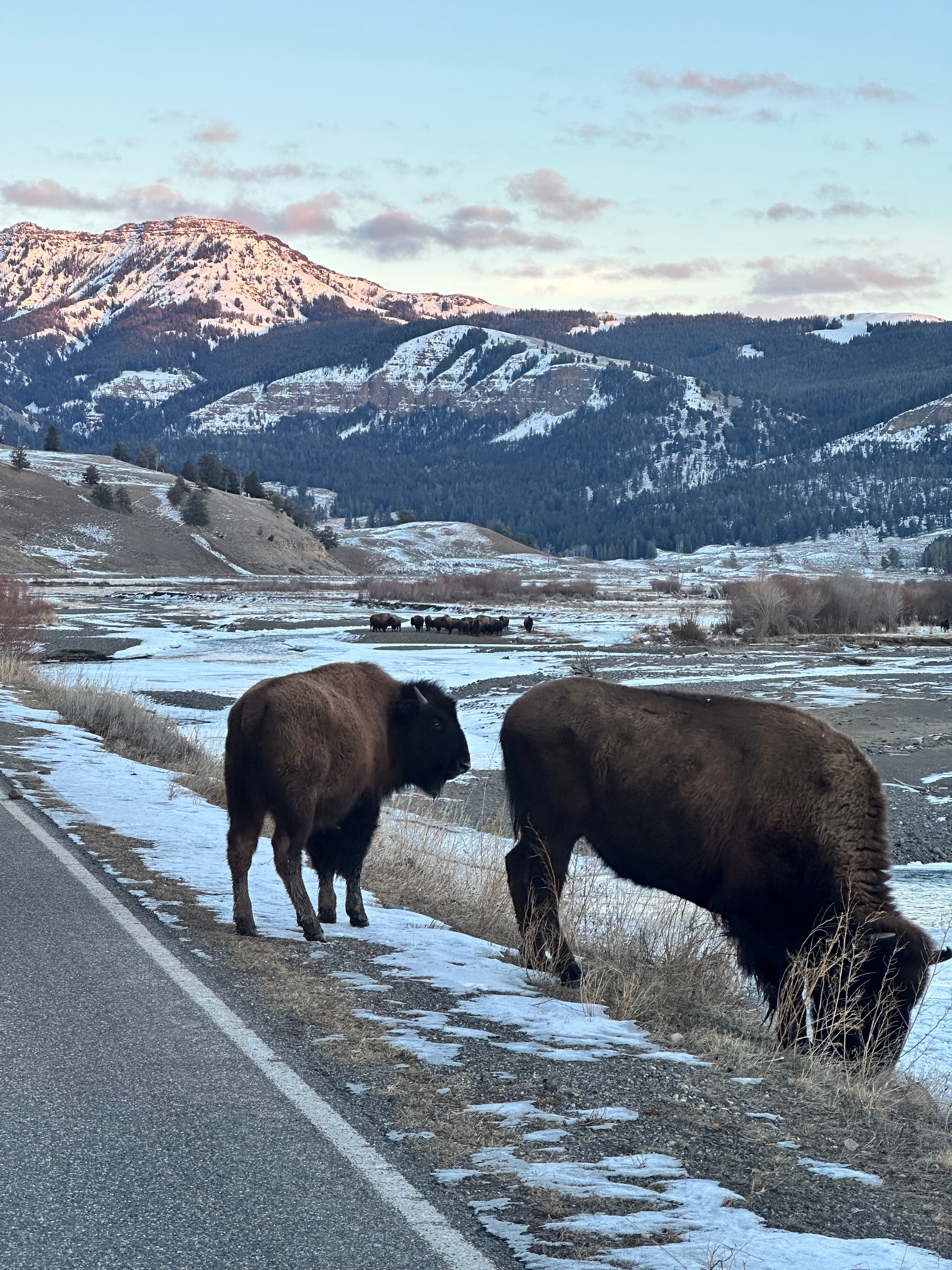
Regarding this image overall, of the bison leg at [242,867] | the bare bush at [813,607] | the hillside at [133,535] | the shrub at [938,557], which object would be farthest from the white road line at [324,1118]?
the shrub at [938,557]

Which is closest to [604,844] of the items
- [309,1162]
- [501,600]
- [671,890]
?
[671,890]

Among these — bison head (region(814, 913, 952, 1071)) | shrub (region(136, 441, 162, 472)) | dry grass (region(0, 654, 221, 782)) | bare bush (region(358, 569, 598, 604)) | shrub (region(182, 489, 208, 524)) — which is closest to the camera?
bison head (region(814, 913, 952, 1071))

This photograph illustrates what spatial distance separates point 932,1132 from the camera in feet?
15.2

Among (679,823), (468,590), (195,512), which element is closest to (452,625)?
(468,590)

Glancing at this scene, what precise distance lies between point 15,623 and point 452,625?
2240 cm

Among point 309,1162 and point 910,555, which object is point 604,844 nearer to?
point 309,1162

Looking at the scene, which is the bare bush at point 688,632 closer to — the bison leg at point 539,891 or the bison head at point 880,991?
the bison leg at point 539,891

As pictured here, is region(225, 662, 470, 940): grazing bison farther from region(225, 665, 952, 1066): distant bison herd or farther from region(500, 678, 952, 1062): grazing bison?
region(500, 678, 952, 1062): grazing bison

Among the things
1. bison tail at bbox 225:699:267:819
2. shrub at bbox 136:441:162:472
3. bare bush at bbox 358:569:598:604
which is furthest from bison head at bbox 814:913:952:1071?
shrub at bbox 136:441:162:472

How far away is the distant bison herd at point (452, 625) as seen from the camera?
48.7 metres

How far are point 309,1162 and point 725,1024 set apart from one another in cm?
303

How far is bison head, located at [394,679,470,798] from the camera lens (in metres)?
7.89

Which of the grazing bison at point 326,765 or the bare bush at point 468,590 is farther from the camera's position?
the bare bush at point 468,590

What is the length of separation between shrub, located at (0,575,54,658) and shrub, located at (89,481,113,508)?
78672 millimetres
